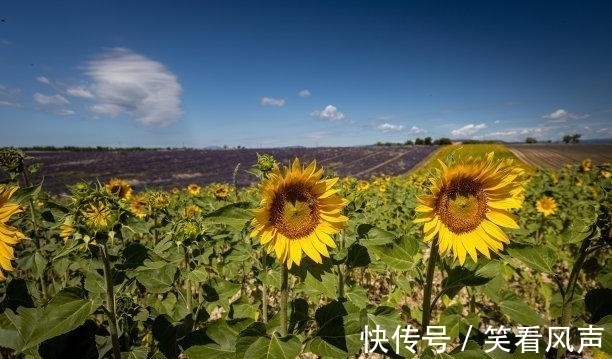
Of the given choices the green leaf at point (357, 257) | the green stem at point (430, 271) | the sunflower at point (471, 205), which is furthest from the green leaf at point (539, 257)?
the green leaf at point (357, 257)

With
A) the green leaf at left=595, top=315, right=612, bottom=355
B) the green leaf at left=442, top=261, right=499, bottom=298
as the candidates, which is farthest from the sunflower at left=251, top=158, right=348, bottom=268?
the green leaf at left=595, top=315, right=612, bottom=355

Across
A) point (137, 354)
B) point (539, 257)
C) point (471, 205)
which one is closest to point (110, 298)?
point (137, 354)

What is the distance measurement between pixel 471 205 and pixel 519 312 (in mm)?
711

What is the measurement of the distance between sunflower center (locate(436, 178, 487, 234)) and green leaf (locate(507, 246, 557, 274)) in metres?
0.34

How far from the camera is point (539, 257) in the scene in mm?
2305

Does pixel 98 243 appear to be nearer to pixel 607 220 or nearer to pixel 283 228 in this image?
pixel 283 228

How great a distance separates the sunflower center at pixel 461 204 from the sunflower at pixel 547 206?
5798mm

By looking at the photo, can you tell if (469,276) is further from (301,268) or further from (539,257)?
(301,268)

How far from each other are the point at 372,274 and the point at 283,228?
387 cm

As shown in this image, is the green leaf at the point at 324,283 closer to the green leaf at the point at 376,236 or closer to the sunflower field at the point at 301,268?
the sunflower field at the point at 301,268

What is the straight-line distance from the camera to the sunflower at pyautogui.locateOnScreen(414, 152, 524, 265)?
2.16m

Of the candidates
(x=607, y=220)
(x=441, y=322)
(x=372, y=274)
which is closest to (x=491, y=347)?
(x=441, y=322)

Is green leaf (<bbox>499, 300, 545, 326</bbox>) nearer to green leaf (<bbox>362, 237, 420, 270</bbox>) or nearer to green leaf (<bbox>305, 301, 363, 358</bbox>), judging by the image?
green leaf (<bbox>362, 237, 420, 270</bbox>)

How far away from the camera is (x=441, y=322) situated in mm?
2283
